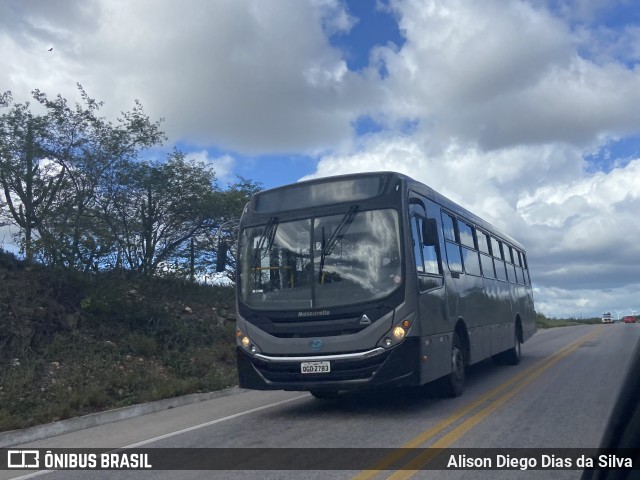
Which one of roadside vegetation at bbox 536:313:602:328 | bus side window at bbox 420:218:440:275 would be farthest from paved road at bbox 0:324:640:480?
roadside vegetation at bbox 536:313:602:328

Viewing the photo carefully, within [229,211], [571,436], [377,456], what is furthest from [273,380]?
[229,211]

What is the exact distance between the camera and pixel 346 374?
8.78 meters

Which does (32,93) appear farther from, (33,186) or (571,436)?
(571,436)

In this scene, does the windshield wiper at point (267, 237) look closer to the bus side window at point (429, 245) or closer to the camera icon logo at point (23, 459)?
the bus side window at point (429, 245)

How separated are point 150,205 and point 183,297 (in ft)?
Answer: 11.1

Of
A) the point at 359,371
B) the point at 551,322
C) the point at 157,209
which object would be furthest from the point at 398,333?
the point at 551,322

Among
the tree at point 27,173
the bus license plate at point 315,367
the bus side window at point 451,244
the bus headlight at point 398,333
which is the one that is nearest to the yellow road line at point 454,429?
the bus headlight at point 398,333

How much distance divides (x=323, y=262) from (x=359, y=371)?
5.34 feet

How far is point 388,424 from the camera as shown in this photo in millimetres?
8586

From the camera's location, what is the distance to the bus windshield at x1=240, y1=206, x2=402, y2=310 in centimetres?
902

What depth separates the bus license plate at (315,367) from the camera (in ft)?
28.9

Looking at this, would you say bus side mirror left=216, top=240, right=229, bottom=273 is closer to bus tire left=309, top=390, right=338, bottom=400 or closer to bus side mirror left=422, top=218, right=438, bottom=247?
bus tire left=309, top=390, right=338, bottom=400

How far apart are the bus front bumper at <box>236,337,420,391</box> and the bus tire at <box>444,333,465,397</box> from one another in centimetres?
185

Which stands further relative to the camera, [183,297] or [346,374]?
[183,297]
